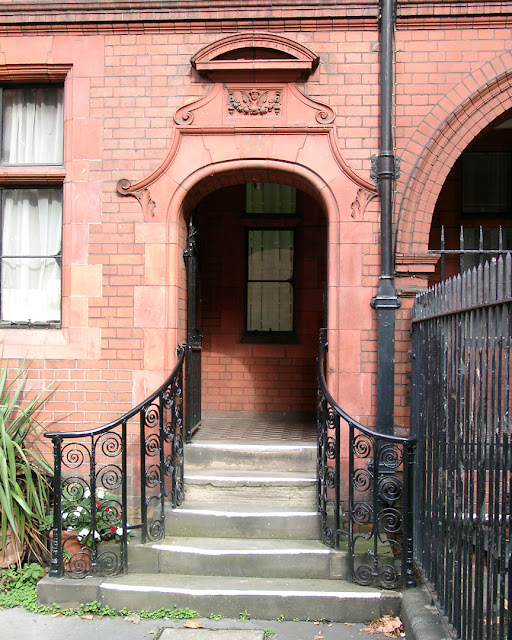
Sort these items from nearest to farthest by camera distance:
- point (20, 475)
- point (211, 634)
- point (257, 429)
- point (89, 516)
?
point (211, 634) → point (89, 516) → point (20, 475) → point (257, 429)

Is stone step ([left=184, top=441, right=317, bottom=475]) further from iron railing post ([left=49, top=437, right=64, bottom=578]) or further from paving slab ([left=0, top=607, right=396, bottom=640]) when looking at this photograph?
paving slab ([left=0, top=607, right=396, bottom=640])

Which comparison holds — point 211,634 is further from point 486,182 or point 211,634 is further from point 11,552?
point 486,182

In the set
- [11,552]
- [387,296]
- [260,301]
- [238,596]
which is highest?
[260,301]

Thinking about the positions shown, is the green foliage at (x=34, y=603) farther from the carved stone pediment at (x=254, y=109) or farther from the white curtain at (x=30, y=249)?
the carved stone pediment at (x=254, y=109)

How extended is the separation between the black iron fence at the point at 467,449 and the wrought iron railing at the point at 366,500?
5.1 inches

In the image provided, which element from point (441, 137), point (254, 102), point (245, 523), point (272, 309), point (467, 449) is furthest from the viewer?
point (272, 309)

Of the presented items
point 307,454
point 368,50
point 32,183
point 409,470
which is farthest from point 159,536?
point 368,50

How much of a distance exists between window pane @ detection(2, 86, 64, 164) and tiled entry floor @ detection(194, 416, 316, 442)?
323 centimetres

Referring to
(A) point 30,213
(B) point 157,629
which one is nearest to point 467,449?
(B) point 157,629

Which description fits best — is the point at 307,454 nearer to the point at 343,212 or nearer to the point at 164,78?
the point at 343,212

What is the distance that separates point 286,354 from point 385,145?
121 inches

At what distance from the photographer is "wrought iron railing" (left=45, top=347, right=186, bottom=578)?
4727 millimetres

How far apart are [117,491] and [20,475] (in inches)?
34.4

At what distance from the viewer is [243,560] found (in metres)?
4.76
